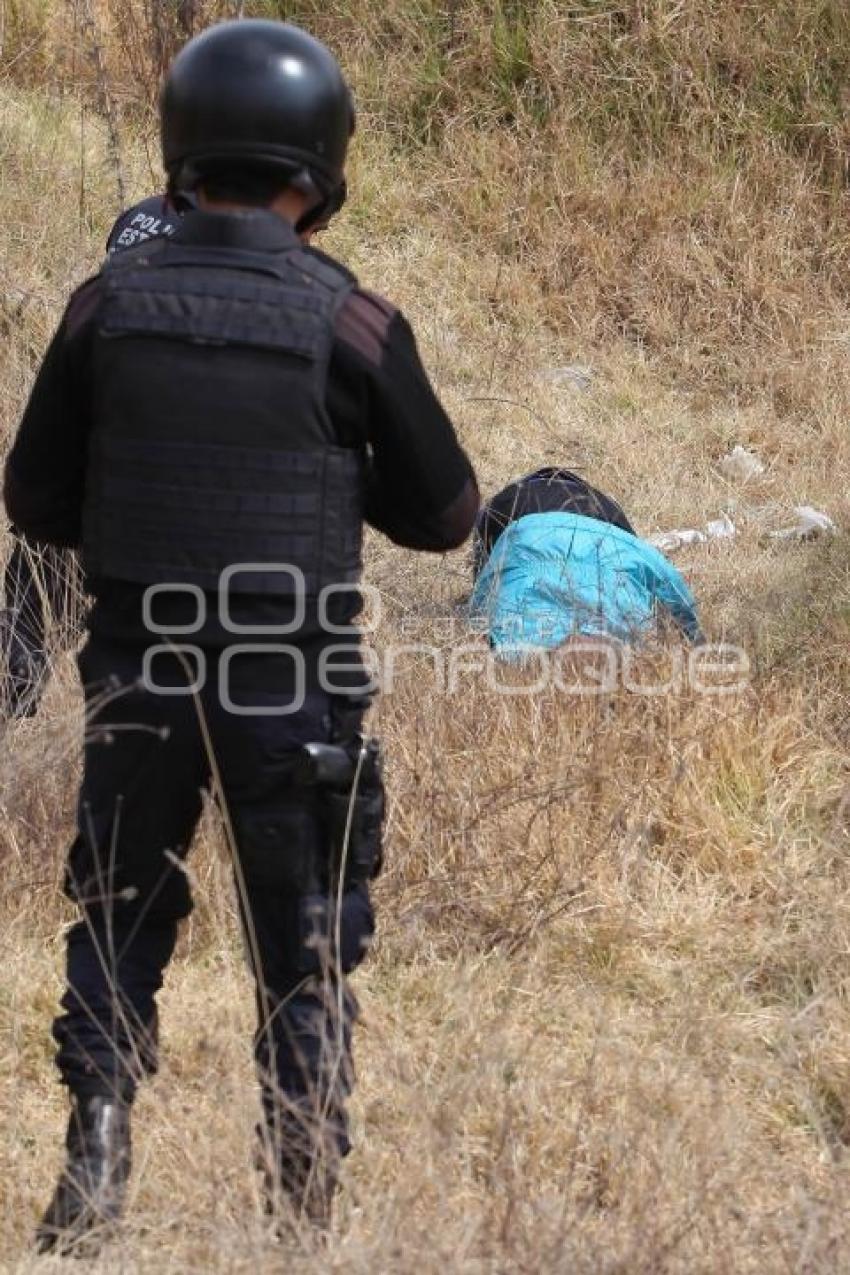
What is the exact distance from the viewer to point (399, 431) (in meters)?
2.48

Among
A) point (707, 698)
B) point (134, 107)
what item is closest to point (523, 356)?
point (134, 107)

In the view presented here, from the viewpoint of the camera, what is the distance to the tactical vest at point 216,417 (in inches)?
94.7

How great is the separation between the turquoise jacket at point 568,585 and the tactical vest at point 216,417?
2138 millimetres

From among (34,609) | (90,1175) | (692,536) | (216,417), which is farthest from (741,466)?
(90,1175)

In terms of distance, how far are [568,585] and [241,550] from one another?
238 cm

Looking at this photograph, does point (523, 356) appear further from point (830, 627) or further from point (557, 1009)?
point (557, 1009)

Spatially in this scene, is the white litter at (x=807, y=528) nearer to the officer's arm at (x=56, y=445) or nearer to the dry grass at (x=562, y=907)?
the dry grass at (x=562, y=907)

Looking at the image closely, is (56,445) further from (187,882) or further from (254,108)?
(187,882)

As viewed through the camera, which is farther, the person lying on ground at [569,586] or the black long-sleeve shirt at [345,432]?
the person lying on ground at [569,586]

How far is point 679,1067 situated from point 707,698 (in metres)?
1.40

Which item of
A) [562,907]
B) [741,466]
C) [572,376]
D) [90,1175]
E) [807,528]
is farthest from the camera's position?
[572,376]

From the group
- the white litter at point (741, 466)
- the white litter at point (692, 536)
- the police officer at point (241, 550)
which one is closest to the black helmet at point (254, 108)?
the police officer at point (241, 550)

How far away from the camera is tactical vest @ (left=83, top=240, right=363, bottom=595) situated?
241 cm

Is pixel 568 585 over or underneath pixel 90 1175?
over
